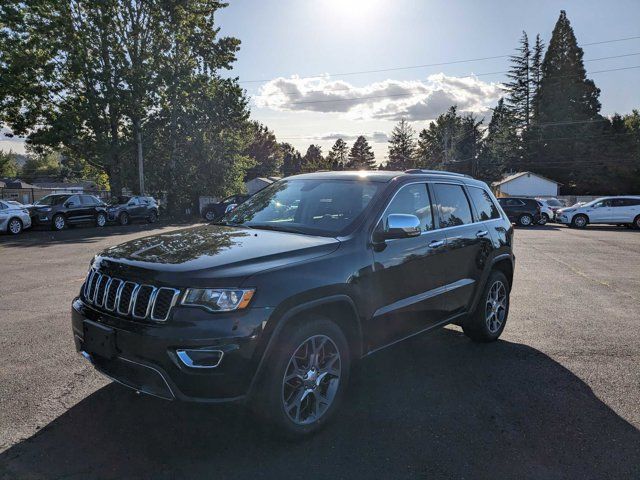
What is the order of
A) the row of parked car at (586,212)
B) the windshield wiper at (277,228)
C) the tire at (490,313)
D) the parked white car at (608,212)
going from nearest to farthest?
1. the windshield wiper at (277,228)
2. the tire at (490,313)
3. the parked white car at (608,212)
4. the row of parked car at (586,212)

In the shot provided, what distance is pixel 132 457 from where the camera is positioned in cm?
300

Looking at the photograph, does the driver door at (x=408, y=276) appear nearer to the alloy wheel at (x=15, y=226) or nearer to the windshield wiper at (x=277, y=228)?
the windshield wiper at (x=277, y=228)

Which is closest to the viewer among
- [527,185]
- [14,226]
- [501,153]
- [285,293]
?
[285,293]

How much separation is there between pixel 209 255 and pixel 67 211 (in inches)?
842

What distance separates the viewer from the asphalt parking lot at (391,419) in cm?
296

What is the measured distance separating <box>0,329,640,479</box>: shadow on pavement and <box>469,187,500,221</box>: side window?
1.89m

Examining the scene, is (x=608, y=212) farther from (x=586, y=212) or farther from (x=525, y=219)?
(x=525, y=219)

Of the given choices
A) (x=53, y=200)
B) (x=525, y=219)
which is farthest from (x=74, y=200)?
(x=525, y=219)

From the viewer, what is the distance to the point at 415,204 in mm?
4340

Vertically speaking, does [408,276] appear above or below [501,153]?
below

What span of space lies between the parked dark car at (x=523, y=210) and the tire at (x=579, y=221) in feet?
6.12

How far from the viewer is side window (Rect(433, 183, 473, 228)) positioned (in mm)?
4660

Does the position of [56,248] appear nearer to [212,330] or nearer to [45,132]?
[212,330]

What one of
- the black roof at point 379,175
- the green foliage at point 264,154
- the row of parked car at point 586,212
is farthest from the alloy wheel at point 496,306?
the green foliage at point 264,154
